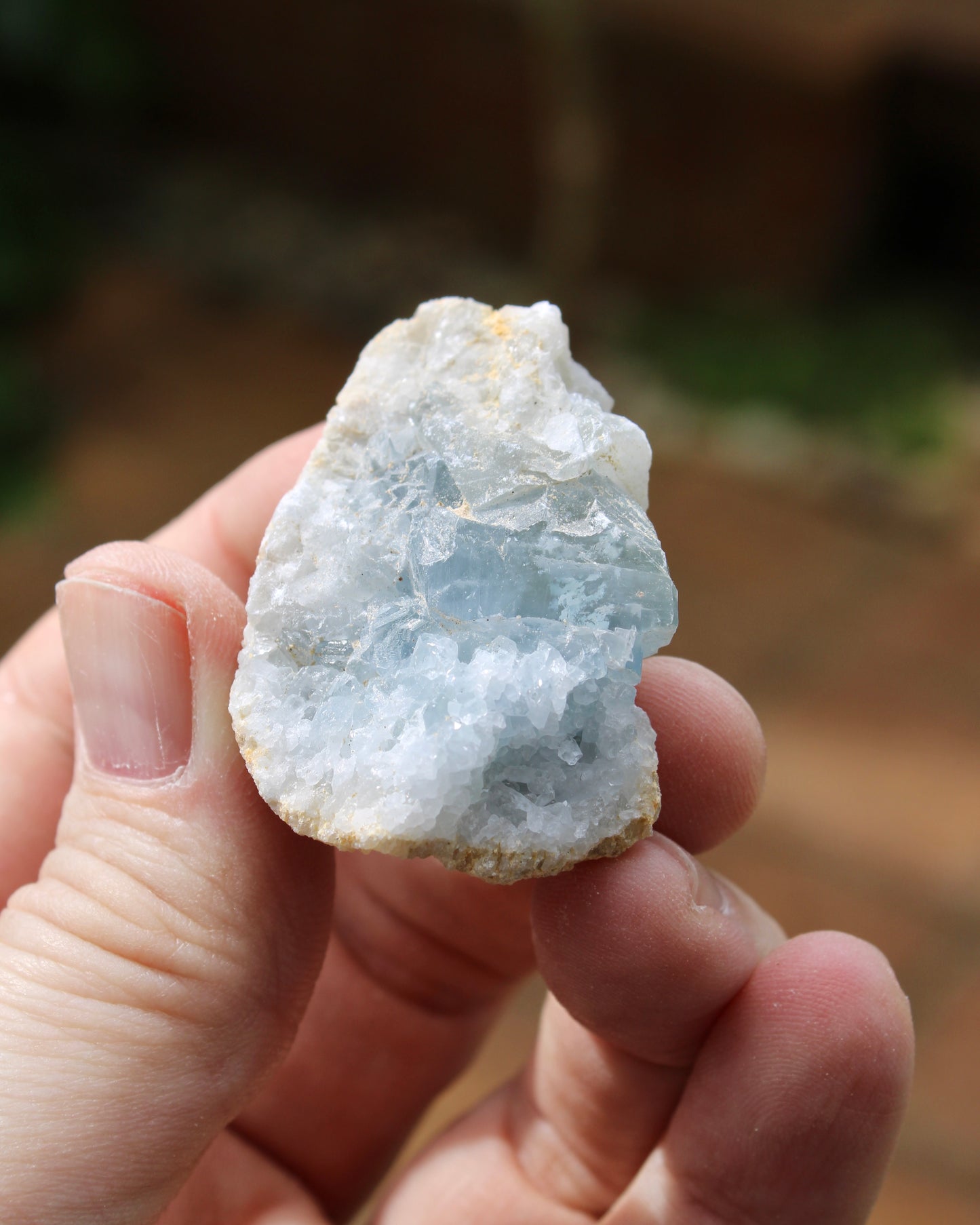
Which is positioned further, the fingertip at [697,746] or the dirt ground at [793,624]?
the dirt ground at [793,624]

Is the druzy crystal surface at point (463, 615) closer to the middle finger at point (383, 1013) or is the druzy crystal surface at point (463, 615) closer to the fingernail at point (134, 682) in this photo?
the fingernail at point (134, 682)

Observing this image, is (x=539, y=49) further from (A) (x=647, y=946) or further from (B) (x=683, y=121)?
(A) (x=647, y=946)

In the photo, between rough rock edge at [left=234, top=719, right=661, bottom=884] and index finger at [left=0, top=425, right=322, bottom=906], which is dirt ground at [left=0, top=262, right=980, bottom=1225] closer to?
index finger at [left=0, top=425, right=322, bottom=906]

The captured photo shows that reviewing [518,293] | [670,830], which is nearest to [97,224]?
[518,293]

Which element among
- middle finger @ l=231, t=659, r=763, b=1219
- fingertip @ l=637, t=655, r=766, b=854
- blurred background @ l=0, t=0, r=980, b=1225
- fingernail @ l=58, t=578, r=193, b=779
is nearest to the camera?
fingernail @ l=58, t=578, r=193, b=779

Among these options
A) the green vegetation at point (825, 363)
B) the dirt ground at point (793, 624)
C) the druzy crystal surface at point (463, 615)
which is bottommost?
the dirt ground at point (793, 624)

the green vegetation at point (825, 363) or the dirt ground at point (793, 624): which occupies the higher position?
the green vegetation at point (825, 363)

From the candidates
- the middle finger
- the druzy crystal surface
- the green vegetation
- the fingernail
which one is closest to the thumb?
the fingernail

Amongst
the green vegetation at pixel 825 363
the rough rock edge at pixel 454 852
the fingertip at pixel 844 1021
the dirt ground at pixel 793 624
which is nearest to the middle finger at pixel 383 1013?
the fingertip at pixel 844 1021
